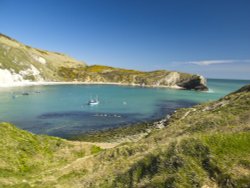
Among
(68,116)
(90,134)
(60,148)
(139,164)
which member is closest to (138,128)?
(90,134)

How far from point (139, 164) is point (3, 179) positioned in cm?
1034

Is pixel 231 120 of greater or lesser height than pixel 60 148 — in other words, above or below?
above

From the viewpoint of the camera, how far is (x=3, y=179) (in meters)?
20.2

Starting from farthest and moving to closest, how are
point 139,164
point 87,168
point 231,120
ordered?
point 231,120 < point 87,168 < point 139,164

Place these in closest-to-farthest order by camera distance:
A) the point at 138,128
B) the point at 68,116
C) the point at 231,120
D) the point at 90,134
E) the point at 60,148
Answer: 1. the point at 231,120
2. the point at 60,148
3. the point at 90,134
4. the point at 138,128
5. the point at 68,116

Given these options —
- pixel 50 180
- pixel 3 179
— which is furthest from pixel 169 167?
pixel 3 179

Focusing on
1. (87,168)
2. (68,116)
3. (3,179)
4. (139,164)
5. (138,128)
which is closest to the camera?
(139,164)

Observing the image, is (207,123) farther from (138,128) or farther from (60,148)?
(138,128)

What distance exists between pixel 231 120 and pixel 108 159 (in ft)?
42.7

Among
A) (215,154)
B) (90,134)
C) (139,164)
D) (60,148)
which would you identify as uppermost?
(215,154)

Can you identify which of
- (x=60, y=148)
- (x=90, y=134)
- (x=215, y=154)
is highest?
(x=215, y=154)

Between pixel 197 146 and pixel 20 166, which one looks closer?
pixel 197 146

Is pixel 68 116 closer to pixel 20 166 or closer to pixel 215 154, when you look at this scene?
pixel 20 166

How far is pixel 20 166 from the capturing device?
79.2 ft
